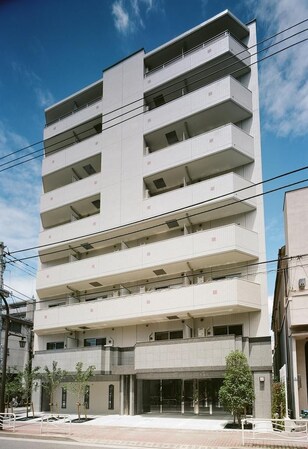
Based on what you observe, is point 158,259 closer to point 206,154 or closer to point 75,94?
point 206,154

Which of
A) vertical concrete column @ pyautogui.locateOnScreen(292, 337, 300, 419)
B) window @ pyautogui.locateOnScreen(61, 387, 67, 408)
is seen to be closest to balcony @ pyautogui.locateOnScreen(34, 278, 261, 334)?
window @ pyautogui.locateOnScreen(61, 387, 67, 408)

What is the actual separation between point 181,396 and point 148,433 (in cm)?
847

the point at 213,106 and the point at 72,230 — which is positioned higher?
the point at 213,106

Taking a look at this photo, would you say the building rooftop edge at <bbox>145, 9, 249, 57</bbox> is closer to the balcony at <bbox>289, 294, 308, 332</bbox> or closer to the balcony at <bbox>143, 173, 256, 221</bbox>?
the balcony at <bbox>143, 173, 256, 221</bbox>

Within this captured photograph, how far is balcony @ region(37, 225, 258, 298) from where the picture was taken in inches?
Answer: 1243

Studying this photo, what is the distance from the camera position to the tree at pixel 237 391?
81.4 feet

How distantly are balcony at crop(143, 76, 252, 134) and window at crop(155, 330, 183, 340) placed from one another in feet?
51.6

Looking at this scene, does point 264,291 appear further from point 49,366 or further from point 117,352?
point 49,366

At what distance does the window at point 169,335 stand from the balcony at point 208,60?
1916cm

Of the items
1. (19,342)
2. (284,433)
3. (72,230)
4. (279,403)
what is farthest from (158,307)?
(19,342)

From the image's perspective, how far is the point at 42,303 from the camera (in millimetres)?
43750

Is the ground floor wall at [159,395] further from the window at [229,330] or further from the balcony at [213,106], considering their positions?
the balcony at [213,106]

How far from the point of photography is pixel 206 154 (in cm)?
3375

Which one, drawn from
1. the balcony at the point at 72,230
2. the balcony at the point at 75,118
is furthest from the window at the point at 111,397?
the balcony at the point at 75,118
